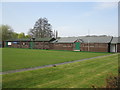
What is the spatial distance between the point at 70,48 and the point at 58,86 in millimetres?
34434

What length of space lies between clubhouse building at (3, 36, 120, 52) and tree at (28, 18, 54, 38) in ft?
42.9

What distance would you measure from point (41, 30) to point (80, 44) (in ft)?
100

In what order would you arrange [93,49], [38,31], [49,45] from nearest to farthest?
[93,49]
[49,45]
[38,31]

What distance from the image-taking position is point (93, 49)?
35.4m

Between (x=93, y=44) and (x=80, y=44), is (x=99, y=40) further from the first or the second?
(x=80, y=44)

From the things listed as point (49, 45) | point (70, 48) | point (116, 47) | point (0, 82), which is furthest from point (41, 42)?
point (0, 82)

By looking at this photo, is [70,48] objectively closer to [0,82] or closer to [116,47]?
[116,47]

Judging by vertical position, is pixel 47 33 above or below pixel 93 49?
above

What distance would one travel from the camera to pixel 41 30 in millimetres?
63656

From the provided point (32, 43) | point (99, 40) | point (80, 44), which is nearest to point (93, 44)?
point (99, 40)

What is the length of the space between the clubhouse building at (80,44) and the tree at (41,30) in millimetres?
13073

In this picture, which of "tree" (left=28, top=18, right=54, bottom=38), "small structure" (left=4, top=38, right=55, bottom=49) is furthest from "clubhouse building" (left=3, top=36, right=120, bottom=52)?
"tree" (left=28, top=18, right=54, bottom=38)

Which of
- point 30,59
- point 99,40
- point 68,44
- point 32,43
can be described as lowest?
point 30,59

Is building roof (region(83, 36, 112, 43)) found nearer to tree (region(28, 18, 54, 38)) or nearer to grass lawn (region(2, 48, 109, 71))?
grass lawn (region(2, 48, 109, 71))
